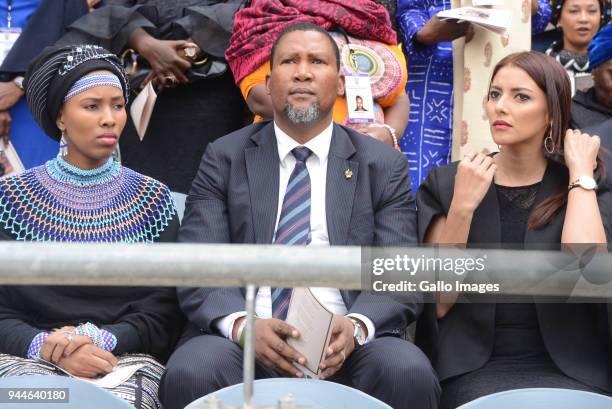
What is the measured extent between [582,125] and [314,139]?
1.53 metres

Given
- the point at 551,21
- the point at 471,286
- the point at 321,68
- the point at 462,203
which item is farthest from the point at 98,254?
the point at 551,21

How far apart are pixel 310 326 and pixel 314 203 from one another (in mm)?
845

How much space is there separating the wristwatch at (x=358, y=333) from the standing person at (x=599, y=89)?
6.18 ft

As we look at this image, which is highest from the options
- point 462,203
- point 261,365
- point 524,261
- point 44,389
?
point 524,261

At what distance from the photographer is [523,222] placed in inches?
161

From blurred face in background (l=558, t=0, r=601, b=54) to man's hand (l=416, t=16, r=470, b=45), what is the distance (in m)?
1.05

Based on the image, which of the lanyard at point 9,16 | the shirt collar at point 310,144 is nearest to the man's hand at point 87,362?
the shirt collar at point 310,144

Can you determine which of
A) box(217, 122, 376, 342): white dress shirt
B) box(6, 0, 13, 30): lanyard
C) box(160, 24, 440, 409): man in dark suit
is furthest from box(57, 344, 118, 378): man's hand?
box(6, 0, 13, 30): lanyard

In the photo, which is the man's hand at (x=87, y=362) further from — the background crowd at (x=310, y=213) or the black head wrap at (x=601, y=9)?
the black head wrap at (x=601, y=9)

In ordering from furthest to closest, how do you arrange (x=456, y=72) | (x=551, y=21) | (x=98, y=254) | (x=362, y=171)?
1. (x=551, y=21)
2. (x=456, y=72)
3. (x=362, y=171)
4. (x=98, y=254)

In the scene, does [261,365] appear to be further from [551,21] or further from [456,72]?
[551,21]

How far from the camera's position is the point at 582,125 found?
5.21 m

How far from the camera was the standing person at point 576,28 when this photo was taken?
610cm

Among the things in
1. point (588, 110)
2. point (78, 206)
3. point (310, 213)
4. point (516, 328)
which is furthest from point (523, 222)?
point (78, 206)
